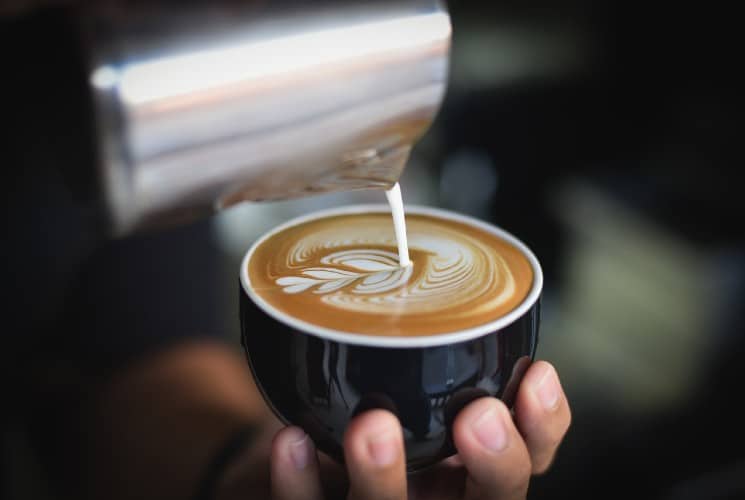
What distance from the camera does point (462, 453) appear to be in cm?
49

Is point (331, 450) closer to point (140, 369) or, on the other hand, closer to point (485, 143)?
point (140, 369)

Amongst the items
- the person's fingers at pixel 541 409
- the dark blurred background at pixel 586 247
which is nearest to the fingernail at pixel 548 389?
the person's fingers at pixel 541 409

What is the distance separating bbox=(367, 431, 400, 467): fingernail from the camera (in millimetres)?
447

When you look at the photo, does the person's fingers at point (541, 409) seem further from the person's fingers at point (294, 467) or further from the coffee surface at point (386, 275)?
the person's fingers at point (294, 467)

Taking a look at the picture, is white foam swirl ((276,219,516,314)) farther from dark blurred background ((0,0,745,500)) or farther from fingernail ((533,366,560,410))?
dark blurred background ((0,0,745,500))

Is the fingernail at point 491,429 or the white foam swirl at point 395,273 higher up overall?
the white foam swirl at point 395,273

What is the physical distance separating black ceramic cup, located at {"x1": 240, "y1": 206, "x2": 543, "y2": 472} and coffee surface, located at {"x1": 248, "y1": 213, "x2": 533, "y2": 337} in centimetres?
2

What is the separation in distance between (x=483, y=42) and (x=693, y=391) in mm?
1140

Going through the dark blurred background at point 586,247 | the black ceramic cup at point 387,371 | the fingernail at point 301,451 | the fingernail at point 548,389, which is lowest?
the dark blurred background at point 586,247

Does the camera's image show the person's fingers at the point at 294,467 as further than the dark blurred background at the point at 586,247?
No

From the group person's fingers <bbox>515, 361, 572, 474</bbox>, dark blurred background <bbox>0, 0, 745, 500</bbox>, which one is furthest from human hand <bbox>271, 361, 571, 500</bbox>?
dark blurred background <bbox>0, 0, 745, 500</bbox>

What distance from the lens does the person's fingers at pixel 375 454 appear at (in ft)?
1.46

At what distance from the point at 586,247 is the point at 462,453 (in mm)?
1328

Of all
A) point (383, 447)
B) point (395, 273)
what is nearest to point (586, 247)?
point (395, 273)
